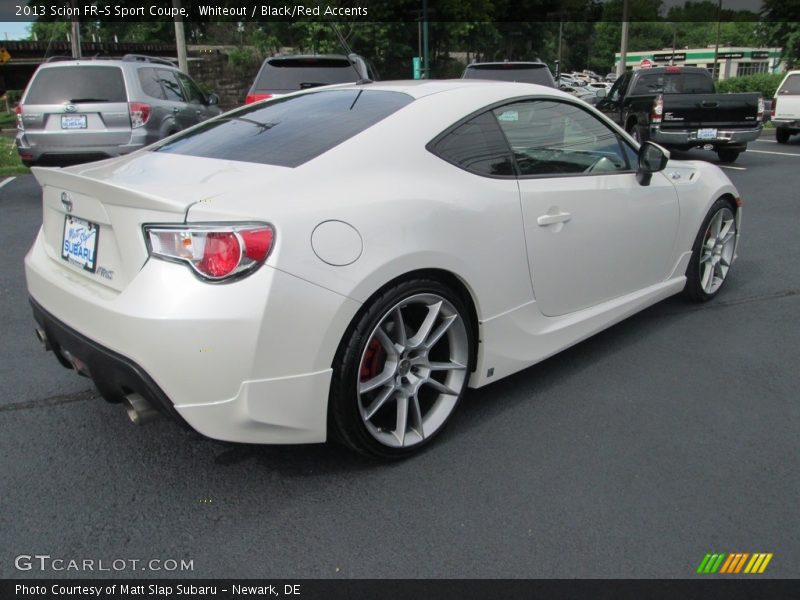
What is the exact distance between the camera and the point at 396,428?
9.37 feet

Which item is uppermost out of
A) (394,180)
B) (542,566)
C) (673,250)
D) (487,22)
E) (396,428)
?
(487,22)

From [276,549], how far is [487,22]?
39328 mm

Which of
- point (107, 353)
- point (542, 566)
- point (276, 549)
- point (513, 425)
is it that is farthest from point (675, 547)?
point (107, 353)

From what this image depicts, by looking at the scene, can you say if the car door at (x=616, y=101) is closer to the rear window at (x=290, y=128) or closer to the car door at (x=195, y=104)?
the car door at (x=195, y=104)

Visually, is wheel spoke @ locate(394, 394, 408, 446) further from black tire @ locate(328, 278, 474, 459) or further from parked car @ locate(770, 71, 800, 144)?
parked car @ locate(770, 71, 800, 144)

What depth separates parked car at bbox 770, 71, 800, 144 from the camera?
51.4 ft

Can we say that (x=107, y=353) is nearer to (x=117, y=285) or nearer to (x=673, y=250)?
(x=117, y=285)

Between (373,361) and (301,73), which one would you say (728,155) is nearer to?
(301,73)

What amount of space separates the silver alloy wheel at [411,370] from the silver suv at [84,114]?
7.27 m

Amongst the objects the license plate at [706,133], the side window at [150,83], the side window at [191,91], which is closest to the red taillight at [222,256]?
the side window at [150,83]

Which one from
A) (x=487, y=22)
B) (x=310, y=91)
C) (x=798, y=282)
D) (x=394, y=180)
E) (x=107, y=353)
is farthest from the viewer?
(x=487, y=22)

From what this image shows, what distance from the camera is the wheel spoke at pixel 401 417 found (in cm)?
283

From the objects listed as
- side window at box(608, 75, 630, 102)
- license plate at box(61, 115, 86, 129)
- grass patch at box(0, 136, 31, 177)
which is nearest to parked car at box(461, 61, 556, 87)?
side window at box(608, 75, 630, 102)

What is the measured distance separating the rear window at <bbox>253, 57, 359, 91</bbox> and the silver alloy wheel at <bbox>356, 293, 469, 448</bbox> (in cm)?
783
